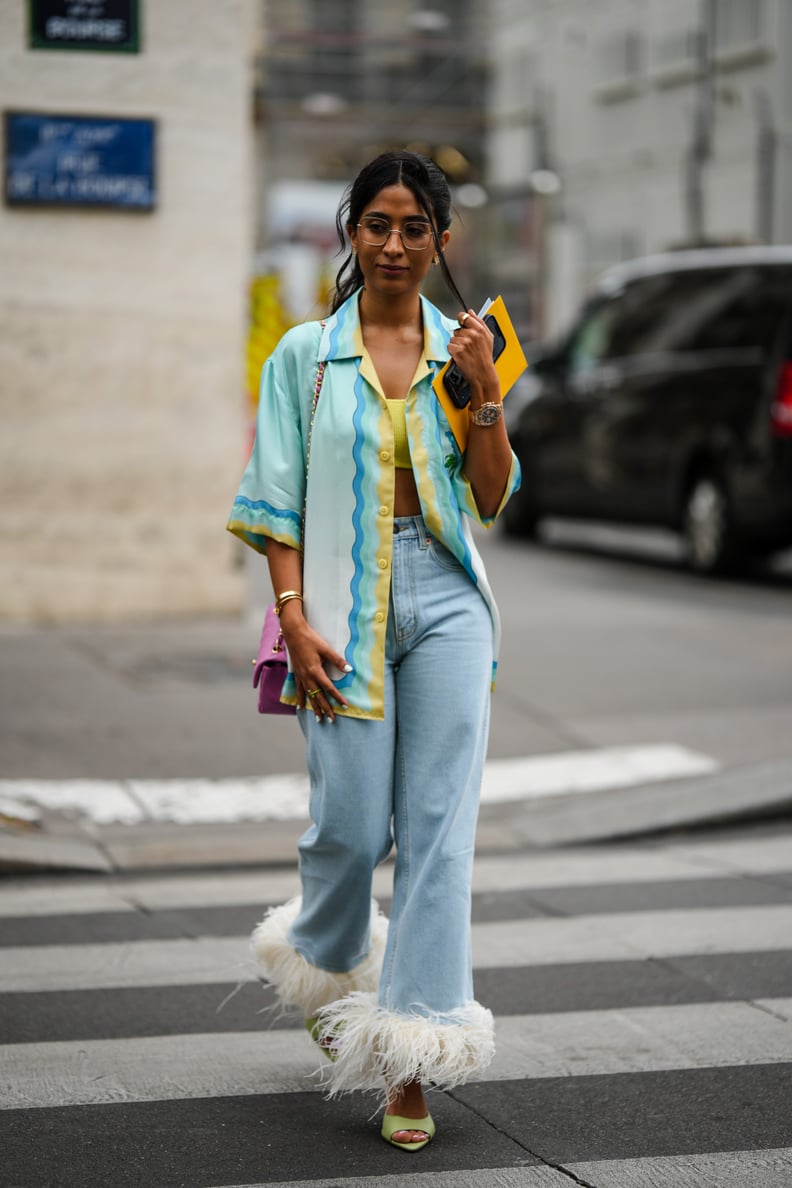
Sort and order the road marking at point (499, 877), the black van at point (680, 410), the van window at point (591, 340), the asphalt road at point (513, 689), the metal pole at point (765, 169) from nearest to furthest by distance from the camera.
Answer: the road marking at point (499, 877), the asphalt road at point (513, 689), the black van at point (680, 410), the van window at point (591, 340), the metal pole at point (765, 169)

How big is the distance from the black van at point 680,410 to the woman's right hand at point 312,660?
8642 mm

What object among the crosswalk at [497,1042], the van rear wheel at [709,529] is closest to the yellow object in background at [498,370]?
the crosswalk at [497,1042]

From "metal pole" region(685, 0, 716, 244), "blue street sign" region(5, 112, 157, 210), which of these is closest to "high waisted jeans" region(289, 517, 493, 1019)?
"blue street sign" region(5, 112, 157, 210)

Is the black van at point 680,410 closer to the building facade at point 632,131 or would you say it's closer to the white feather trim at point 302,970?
the white feather trim at point 302,970

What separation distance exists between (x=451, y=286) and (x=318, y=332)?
1.08 ft

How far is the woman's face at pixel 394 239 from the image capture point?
362 cm

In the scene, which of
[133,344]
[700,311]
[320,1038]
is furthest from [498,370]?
[700,311]

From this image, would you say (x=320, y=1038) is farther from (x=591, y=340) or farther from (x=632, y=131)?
(x=632, y=131)

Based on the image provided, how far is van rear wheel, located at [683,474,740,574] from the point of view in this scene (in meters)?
12.5

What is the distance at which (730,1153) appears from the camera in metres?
3.61

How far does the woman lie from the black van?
28.0ft

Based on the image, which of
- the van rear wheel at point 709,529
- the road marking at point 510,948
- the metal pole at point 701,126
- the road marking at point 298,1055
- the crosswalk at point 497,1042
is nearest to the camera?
the crosswalk at point 497,1042

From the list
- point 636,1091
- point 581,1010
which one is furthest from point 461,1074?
point 581,1010

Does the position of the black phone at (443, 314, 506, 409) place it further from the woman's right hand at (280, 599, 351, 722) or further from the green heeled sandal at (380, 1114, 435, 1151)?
the green heeled sandal at (380, 1114, 435, 1151)
